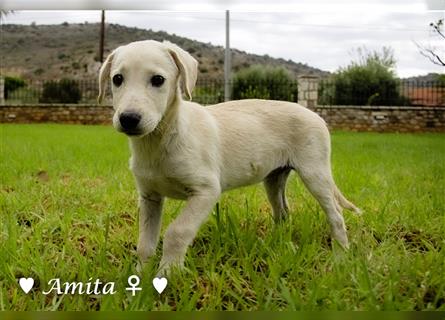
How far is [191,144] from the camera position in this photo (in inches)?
→ 92.0

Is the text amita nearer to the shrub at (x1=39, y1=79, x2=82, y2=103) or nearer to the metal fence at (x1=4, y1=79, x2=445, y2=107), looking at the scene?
the metal fence at (x1=4, y1=79, x2=445, y2=107)

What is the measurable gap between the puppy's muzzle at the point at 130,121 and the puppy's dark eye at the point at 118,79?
8.4 inches

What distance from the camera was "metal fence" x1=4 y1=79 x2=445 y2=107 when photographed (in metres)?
7.02

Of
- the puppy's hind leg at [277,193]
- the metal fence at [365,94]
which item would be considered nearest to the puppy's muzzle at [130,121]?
the puppy's hind leg at [277,193]

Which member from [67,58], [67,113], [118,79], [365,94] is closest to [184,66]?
[118,79]

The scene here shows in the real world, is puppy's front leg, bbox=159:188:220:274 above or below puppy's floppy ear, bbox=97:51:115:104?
below

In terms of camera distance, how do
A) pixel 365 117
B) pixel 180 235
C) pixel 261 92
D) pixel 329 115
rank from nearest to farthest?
1. pixel 180 235
2. pixel 329 115
3. pixel 365 117
4. pixel 261 92

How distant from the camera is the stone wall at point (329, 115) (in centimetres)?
664

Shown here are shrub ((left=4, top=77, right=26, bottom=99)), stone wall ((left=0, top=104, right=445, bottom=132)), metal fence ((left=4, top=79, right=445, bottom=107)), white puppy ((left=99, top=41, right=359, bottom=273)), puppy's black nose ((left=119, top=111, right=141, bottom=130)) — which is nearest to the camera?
puppy's black nose ((left=119, top=111, right=141, bottom=130))

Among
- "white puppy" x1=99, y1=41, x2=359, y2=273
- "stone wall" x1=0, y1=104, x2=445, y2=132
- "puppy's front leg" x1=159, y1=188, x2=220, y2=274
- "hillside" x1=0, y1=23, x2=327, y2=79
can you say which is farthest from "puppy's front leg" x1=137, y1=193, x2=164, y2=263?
"hillside" x1=0, y1=23, x2=327, y2=79

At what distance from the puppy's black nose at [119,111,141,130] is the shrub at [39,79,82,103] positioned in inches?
352

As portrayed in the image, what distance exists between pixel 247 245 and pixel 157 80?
0.88m

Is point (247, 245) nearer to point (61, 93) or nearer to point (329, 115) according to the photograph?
point (329, 115)

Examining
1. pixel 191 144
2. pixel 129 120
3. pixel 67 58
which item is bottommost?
pixel 191 144
